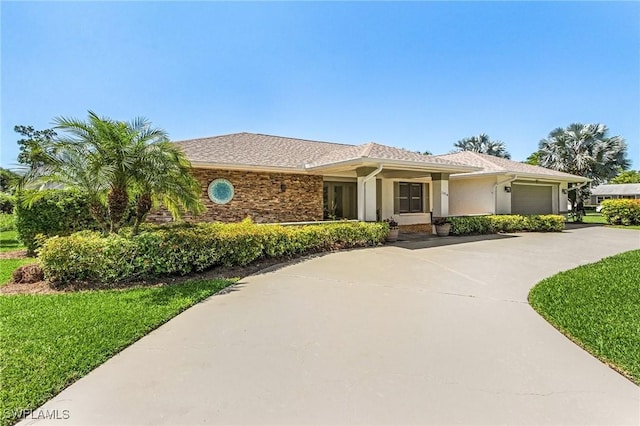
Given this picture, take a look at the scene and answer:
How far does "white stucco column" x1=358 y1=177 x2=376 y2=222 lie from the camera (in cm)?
1209

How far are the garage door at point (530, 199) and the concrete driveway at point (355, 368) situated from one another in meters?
15.7

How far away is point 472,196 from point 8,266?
65.2 feet

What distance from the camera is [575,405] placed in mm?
2648

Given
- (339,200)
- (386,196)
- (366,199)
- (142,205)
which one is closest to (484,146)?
(386,196)

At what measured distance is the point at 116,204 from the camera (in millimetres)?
7305

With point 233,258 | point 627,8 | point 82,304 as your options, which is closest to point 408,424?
point 82,304

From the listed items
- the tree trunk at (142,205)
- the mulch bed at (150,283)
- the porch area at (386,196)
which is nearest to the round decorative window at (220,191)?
the porch area at (386,196)

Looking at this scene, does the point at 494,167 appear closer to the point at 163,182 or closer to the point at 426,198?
the point at 426,198

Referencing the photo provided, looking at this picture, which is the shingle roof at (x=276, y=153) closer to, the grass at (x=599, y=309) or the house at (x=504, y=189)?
the house at (x=504, y=189)

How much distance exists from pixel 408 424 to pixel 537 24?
535 inches

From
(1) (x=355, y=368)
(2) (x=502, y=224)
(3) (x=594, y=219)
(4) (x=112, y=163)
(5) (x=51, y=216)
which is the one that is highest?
(4) (x=112, y=163)

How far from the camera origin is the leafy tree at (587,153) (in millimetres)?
23469

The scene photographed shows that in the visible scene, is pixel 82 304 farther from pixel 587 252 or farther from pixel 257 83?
pixel 587 252

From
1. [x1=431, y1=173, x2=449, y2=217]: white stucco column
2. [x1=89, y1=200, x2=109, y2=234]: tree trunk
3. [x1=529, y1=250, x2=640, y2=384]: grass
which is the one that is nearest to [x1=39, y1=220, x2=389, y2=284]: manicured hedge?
[x1=89, y1=200, x2=109, y2=234]: tree trunk
